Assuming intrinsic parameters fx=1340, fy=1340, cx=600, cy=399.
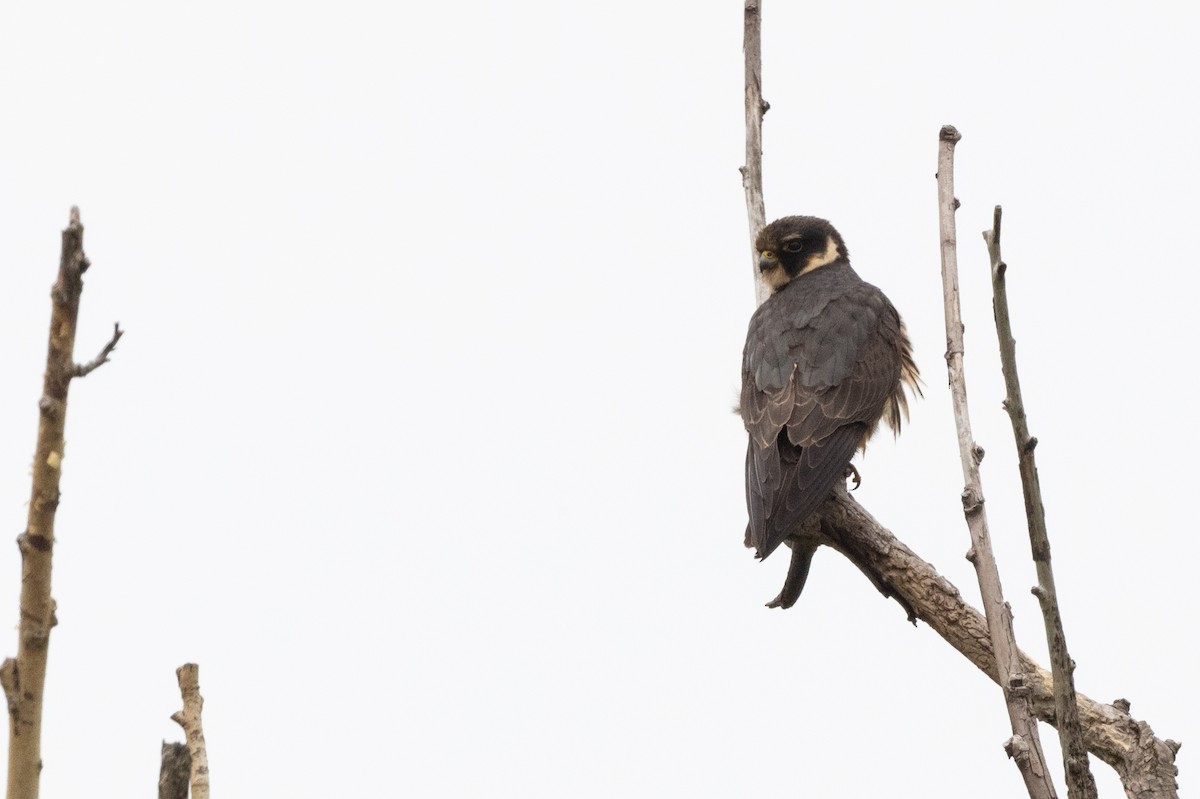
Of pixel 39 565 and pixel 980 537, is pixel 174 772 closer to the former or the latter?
pixel 39 565

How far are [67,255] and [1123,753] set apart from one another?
299cm

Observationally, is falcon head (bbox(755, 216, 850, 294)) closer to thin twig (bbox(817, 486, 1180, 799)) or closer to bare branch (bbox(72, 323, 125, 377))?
thin twig (bbox(817, 486, 1180, 799))

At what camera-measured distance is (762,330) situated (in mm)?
5582

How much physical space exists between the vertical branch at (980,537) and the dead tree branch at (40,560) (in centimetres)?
145

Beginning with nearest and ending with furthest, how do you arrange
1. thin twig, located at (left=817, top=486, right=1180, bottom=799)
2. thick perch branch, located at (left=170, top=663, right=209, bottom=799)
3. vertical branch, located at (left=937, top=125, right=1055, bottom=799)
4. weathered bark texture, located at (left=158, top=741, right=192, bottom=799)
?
weathered bark texture, located at (left=158, top=741, right=192, bottom=799), thick perch branch, located at (left=170, top=663, right=209, bottom=799), vertical branch, located at (left=937, top=125, right=1055, bottom=799), thin twig, located at (left=817, top=486, right=1180, bottom=799)

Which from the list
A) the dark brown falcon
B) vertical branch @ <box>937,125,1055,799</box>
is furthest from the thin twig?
vertical branch @ <box>937,125,1055,799</box>

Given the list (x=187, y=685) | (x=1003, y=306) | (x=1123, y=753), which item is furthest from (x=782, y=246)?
(x=187, y=685)

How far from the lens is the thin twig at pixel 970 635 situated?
10.9 ft

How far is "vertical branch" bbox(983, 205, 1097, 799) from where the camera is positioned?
195cm

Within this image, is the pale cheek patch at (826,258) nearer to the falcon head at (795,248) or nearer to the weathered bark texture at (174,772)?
the falcon head at (795,248)

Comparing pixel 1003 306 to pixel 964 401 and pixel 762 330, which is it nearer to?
pixel 964 401

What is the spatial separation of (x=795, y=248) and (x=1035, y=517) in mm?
4450

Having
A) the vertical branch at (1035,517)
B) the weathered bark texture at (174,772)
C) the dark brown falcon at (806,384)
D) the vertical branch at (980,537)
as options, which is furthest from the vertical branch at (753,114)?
the weathered bark texture at (174,772)

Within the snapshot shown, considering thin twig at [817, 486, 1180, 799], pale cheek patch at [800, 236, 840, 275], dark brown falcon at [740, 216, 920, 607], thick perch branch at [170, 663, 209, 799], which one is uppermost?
pale cheek patch at [800, 236, 840, 275]
